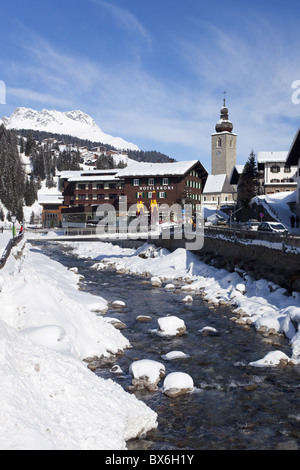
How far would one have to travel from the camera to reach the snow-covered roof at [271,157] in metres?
67.9

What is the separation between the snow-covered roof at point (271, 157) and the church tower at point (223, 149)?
33.8 m

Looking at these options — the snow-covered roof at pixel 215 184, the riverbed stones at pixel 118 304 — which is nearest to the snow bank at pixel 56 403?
the riverbed stones at pixel 118 304

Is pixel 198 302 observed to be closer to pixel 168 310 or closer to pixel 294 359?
pixel 168 310

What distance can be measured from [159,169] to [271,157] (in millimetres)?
19878

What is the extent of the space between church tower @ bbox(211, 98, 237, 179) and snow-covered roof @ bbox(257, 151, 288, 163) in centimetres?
3385

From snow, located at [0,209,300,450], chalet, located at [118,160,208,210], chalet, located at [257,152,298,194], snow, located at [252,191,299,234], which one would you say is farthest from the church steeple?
snow, located at [0,209,300,450]

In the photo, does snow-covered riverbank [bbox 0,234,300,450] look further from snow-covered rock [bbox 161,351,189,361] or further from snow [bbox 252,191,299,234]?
snow [bbox 252,191,299,234]

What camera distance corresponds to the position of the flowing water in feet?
27.3

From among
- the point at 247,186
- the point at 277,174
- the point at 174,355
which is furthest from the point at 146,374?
the point at 277,174

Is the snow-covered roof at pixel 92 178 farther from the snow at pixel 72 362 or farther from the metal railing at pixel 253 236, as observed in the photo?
the snow at pixel 72 362

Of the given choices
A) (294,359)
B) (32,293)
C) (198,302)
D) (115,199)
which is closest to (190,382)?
(294,359)

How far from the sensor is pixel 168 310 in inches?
763
